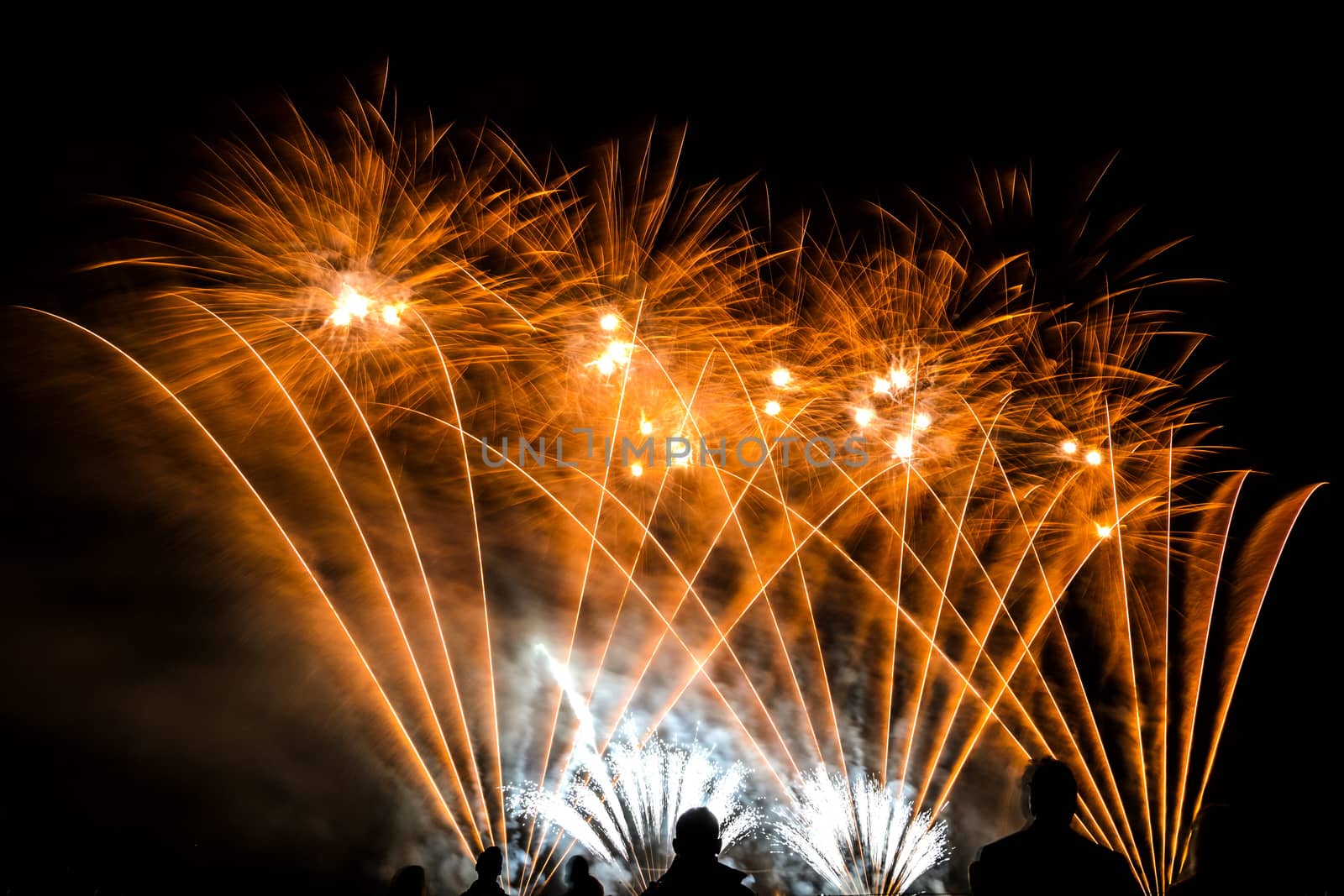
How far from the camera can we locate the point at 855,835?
52.7 ft

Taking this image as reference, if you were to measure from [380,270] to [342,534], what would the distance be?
810cm

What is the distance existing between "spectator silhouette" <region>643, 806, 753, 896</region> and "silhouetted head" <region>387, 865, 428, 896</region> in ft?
10.2

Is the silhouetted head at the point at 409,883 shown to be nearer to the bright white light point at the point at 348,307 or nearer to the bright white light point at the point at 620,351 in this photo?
the bright white light point at the point at 348,307

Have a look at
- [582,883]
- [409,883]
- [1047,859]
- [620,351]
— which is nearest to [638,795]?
[620,351]

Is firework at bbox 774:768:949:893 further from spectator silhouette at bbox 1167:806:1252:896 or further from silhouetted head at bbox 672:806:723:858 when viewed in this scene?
silhouetted head at bbox 672:806:723:858

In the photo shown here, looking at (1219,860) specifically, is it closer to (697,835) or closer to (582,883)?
(697,835)

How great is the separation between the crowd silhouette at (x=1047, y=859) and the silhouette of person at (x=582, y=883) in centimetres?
345

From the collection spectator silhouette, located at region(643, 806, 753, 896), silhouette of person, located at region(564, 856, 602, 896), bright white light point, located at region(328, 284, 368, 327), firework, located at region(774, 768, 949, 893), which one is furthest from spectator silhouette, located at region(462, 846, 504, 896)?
bright white light point, located at region(328, 284, 368, 327)

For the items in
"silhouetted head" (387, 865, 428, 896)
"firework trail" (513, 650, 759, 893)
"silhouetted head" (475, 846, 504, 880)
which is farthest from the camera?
"firework trail" (513, 650, 759, 893)

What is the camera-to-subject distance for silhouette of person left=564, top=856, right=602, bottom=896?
7.70m

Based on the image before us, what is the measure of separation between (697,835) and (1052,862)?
1.87m

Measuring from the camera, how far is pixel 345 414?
1967cm

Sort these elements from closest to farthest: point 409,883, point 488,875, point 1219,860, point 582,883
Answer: point 1219,860 < point 409,883 < point 488,875 < point 582,883

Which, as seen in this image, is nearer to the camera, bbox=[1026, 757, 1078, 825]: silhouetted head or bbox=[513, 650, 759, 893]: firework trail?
bbox=[1026, 757, 1078, 825]: silhouetted head
